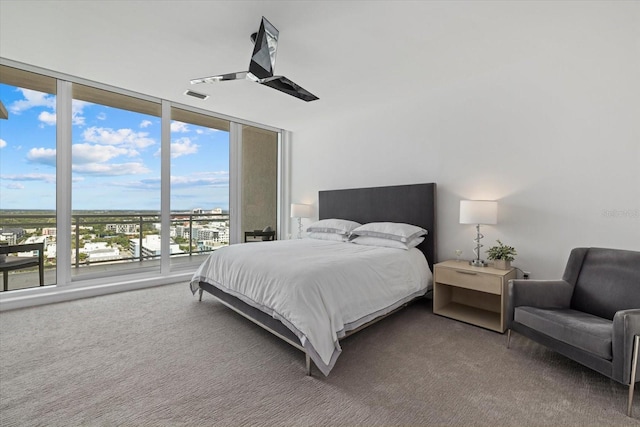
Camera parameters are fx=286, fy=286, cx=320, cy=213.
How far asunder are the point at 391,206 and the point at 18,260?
476 centimetres

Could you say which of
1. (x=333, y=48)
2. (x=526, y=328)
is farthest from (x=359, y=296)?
(x=333, y=48)

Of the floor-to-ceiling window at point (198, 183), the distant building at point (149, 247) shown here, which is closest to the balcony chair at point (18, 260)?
the distant building at point (149, 247)

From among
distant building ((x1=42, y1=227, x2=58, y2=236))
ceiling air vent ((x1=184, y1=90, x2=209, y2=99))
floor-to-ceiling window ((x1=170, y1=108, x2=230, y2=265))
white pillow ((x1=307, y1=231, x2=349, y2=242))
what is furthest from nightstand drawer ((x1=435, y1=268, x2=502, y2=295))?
distant building ((x1=42, y1=227, x2=58, y2=236))

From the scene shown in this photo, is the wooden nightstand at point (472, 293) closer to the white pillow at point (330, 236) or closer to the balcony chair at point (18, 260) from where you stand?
the white pillow at point (330, 236)

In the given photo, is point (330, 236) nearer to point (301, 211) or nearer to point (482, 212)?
point (301, 211)

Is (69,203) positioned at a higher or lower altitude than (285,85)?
lower

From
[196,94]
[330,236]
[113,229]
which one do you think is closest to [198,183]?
[113,229]

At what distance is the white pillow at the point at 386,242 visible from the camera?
340 cm

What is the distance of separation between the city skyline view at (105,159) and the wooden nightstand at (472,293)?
3770mm

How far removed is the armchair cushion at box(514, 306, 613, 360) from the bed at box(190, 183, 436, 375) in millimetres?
1066

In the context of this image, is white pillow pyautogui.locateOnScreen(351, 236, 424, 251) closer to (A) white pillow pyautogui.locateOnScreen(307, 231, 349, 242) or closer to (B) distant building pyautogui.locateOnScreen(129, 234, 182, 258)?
(A) white pillow pyautogui.locateOnScreen(307, 231, 349, 242)

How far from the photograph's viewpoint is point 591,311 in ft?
7.66

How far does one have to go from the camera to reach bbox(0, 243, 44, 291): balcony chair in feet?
11.1

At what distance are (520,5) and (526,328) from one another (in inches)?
96.5
